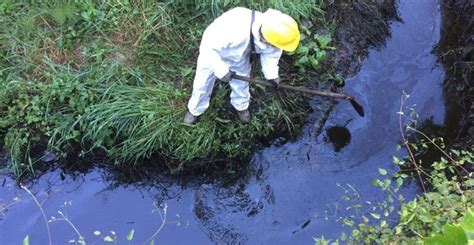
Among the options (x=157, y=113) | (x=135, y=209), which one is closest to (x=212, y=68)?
(x=157, y=113)

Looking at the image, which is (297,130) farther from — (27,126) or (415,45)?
(27,126)

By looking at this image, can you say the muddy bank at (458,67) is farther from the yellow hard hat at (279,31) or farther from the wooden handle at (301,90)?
the yellow hard hat at (279,31)

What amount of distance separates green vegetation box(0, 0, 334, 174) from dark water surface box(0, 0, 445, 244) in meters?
0.32

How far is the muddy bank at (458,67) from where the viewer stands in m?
5.76

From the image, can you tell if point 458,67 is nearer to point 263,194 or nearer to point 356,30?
point 356,30

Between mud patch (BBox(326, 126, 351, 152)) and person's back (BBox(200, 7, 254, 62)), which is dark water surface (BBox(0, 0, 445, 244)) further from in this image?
person's back (BBox(200, 7, 254, 62))

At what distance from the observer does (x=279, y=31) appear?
173 inches

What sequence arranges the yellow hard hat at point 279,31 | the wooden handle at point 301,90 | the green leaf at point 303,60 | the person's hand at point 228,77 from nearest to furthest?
the yellow hard hat at point 279,31
the person's hand at point 228,77
the wooden handle at point 301,90
the green leaf at point 303,60

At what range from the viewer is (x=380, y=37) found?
6535 millimetres

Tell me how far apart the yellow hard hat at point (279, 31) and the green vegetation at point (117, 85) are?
1.31m

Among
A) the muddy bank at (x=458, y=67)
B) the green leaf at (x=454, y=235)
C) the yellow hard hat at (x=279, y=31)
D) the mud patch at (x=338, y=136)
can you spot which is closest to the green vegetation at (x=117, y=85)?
the mud patch at (x=338, y=136)

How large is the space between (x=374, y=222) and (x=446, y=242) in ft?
12.3

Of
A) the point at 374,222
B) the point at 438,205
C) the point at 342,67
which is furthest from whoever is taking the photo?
the point at 342,67

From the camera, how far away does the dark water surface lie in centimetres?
530
